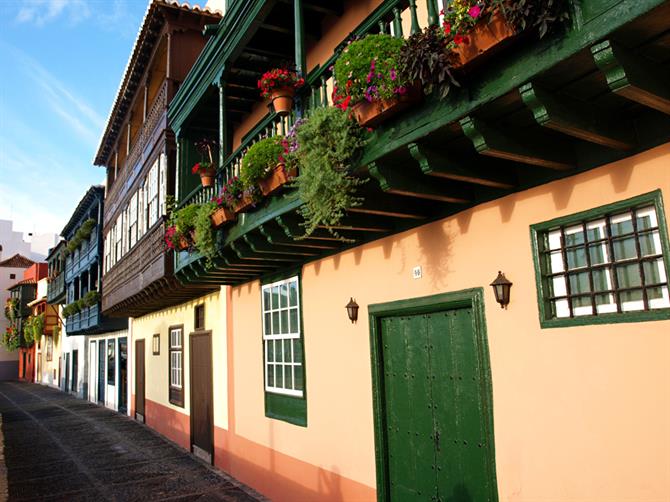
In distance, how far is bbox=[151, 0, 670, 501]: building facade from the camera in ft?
11.5

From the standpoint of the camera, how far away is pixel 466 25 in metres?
3.34

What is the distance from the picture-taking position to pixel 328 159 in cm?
466

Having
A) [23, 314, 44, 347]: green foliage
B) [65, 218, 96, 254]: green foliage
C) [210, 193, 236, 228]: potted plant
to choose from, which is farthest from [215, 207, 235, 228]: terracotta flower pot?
[23, 314, 44, 347]: green foliage

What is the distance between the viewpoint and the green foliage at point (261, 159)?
5.89 meters

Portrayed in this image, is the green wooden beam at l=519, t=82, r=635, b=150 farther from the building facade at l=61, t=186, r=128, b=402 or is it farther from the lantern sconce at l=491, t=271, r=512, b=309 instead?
the building facade at l=61, t=186, r=128, b=402

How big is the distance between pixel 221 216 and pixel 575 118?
4982mm

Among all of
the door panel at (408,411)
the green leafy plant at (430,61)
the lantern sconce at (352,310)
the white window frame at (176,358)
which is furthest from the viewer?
the white window frame at (176,358)

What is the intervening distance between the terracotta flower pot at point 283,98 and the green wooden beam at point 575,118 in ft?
10.5

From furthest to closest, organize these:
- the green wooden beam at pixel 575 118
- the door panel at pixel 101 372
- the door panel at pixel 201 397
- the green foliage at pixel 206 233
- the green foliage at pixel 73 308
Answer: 1. the door panel at pixel 101 372
2. the green foliage at pixel 73 308
3. the door panel at pixel 201 397
4. the green foliage at pixel 206 233
5. the green wooden beam at pixel 575 118

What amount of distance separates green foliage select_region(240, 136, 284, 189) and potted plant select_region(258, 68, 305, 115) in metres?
0.36

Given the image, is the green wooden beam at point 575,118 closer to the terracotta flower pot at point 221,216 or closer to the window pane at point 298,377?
the terracotta flower pot at point 221,216

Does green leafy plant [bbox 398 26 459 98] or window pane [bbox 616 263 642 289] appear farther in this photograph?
window pane [bbox 616 263 642 289]

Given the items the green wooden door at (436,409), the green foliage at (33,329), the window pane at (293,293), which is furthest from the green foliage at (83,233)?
the green wooden door at (436,409)

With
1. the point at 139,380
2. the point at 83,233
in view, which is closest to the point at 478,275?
the point at 139,380
